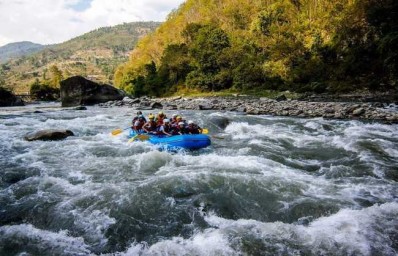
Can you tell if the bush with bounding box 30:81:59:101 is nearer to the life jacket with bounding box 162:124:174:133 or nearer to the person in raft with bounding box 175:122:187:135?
the life jacket with bounding box 162:124:174:133

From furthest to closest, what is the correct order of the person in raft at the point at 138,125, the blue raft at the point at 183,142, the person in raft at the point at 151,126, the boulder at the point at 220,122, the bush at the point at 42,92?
the bush at the point at 42,92, the boulder at the point at 220,122, the person in raft at the point at 138,125, the person in raft at the point at 151,126, the blue raft at the point at 183,142

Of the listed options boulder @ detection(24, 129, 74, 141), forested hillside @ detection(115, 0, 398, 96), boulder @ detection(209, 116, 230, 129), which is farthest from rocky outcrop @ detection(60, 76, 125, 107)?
boulder @ detection(24, 129, 74, 141)

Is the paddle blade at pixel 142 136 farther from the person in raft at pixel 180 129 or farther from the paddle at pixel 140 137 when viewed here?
the person in raft at pixel 180 129

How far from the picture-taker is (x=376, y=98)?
25.5 meters

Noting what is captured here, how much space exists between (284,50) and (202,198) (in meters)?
34.8

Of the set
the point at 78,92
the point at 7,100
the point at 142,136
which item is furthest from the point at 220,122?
the point at 7,100

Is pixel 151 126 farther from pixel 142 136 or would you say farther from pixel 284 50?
pixel 284 50

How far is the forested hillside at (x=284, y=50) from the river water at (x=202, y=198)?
2057 cm

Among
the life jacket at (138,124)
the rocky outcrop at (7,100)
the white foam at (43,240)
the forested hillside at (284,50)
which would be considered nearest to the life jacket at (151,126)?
the life jacket at (138,124)

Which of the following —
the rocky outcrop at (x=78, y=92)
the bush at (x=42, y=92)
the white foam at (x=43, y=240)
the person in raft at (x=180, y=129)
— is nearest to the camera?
the white foam at (x=43, y=240)

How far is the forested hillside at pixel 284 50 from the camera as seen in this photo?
3130 centimetres

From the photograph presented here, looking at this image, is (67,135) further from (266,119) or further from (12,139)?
(266,119)

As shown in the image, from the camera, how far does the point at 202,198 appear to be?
796cm

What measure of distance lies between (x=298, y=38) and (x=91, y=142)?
32.4 m
